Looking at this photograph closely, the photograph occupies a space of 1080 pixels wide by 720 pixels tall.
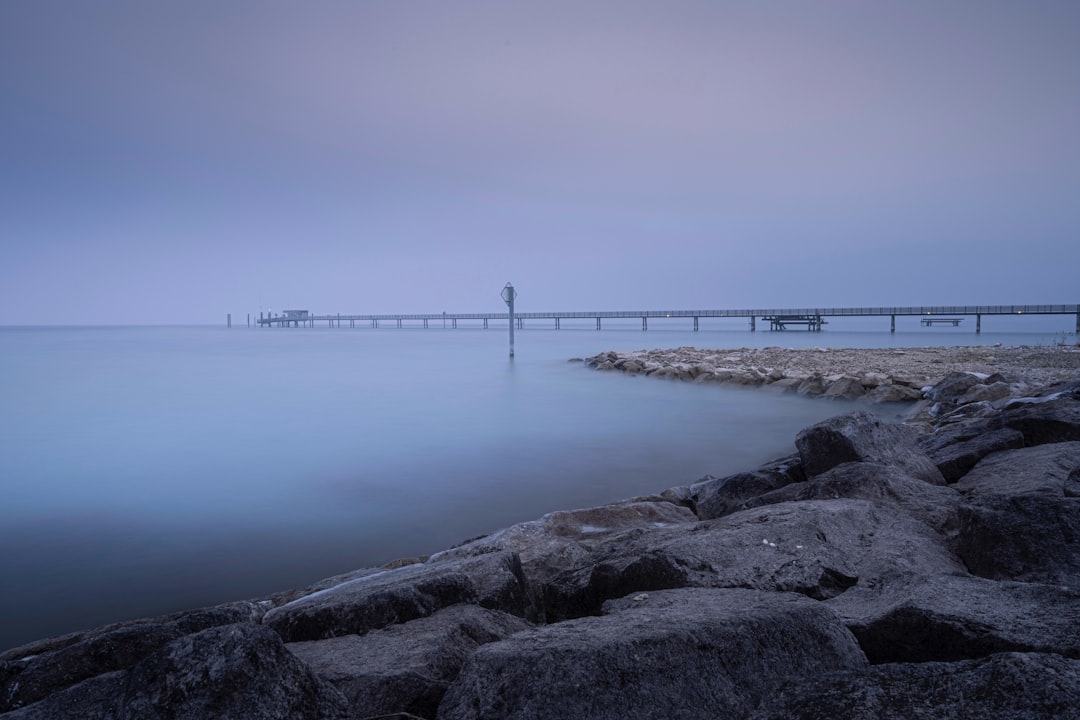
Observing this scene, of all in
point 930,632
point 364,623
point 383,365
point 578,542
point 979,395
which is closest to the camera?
point 930,632

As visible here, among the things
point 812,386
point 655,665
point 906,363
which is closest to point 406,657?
point 655,665

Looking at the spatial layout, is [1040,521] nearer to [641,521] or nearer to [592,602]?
[592,602]

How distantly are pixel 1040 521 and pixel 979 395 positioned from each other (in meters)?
8.25

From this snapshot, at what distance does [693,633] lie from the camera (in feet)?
5.54

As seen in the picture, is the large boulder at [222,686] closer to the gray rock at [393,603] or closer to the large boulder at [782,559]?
the gray rock at [393,603]

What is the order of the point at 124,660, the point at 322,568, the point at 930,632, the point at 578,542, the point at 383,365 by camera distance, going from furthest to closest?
the point at 383,365, the point at 322,568, the point at 578,542, the point at 124,660, the point at 930,632

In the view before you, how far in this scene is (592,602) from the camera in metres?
2.84

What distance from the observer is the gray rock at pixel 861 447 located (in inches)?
170

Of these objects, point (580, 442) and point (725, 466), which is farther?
point (580, 442)

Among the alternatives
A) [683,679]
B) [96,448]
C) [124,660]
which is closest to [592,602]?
[683,679]

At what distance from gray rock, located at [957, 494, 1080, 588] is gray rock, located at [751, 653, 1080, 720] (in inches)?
54.8

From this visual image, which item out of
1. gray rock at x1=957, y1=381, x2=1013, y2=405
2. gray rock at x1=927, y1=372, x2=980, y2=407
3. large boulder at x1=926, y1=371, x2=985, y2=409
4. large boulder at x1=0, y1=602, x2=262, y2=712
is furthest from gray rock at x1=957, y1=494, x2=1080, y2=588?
gray rock at x1=927, y1=372, x2=980, y2=407

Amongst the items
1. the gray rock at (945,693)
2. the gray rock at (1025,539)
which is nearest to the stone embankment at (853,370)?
the gray rock at (1025,539)

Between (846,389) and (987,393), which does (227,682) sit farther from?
(846,389)
